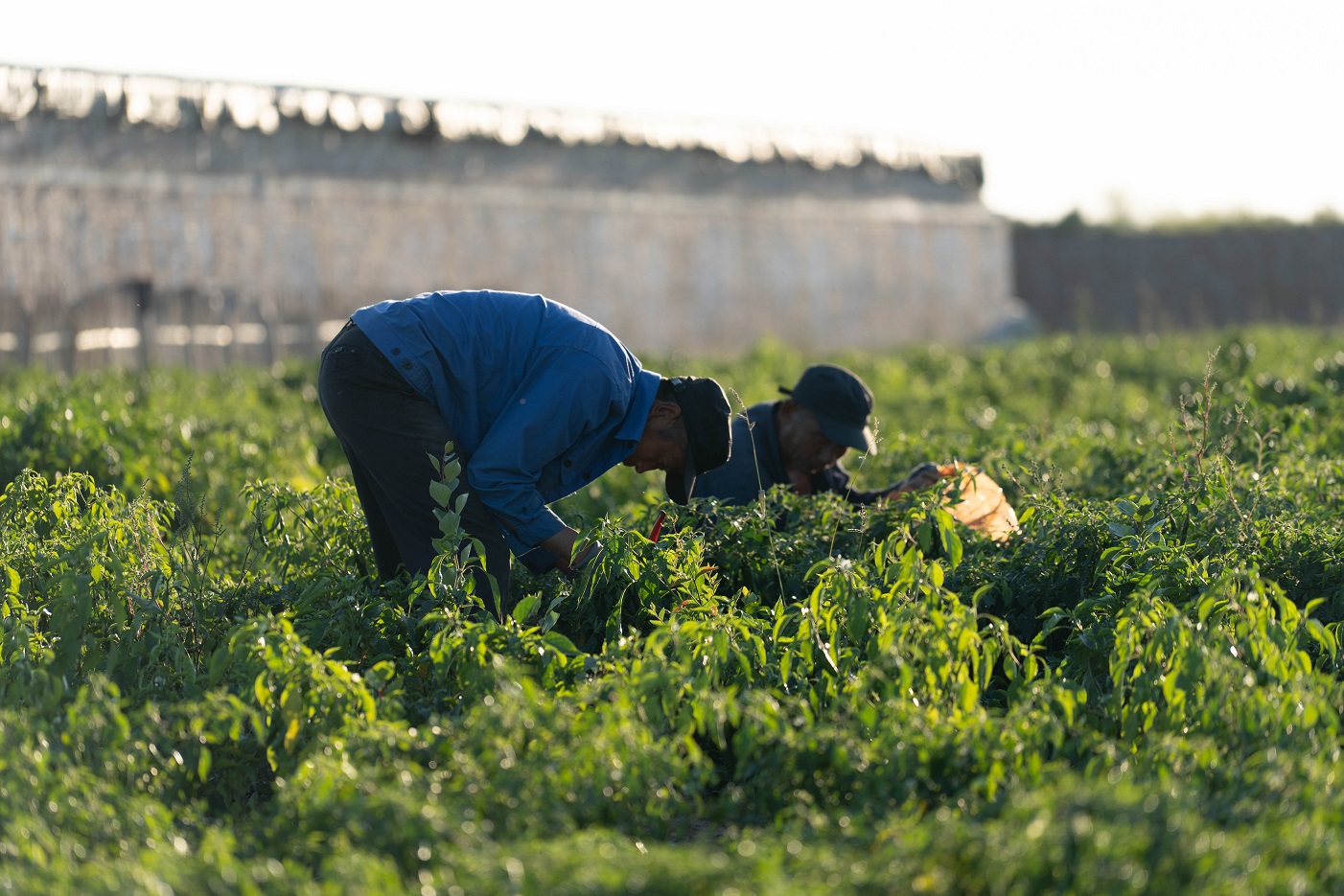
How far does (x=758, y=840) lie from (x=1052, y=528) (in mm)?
1875

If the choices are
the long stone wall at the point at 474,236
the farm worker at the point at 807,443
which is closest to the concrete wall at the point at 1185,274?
the long stone wall at the point at 474,236

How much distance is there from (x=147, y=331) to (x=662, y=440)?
11.6 m

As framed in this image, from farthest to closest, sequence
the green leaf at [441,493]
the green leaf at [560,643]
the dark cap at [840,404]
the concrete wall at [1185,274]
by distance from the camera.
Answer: the concrete wall at [1185,274]
the dark cap at [840,404]
the green leaf at [441,493]
the green leaf at [560,643]

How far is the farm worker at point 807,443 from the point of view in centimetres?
486

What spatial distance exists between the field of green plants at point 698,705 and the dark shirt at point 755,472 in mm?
284

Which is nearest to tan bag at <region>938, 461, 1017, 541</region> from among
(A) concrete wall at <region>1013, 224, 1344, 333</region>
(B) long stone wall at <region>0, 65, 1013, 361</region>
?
(B) long stone wall at <region>0, 65, 1013, 361</region>

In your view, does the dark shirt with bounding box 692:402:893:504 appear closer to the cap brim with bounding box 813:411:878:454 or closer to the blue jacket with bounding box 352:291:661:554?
the cap brim with bounding box 813:411:878:454

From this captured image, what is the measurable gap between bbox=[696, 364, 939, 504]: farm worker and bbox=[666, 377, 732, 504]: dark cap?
773 mm

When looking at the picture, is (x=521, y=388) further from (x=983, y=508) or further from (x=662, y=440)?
(x=983, y=508)

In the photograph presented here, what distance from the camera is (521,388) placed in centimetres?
381

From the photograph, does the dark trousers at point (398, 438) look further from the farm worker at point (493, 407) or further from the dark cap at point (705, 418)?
the dark cap at point (705, 418)

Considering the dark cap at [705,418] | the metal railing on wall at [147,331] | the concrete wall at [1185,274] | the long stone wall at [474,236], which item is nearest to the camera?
the dark cap at [705,418]

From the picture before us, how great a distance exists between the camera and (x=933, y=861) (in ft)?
7.55

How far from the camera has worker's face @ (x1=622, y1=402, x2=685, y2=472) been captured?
394cm
